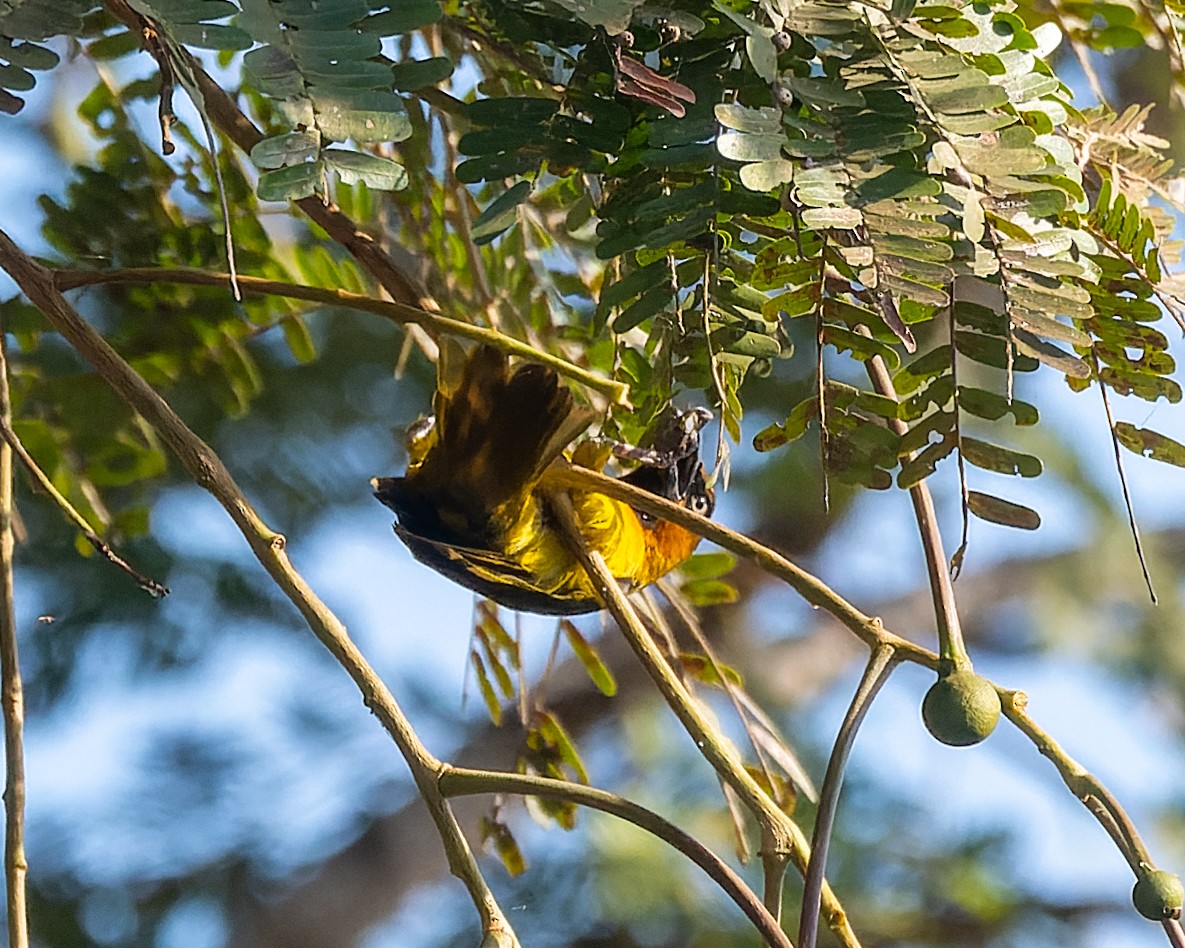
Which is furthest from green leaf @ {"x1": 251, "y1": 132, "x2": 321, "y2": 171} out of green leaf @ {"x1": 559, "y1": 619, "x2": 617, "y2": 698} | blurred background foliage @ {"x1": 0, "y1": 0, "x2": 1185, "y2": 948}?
green leaf @ {"x1": 559, "y1": 619, "x2": 617, "y2": 698}

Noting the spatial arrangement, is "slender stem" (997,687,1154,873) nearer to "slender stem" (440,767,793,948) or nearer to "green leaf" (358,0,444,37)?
"slender stem" (440,767,793,948)

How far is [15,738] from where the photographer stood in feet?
1.40

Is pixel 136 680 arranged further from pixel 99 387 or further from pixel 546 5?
pixel 546 5

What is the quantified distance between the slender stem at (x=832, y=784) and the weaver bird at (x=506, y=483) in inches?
5.5

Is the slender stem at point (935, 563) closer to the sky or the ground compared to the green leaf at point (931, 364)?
closer to the ground

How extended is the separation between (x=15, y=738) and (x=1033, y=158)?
1.16ft

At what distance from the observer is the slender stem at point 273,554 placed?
349 mm

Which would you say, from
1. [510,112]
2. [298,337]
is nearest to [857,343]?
[510,112]

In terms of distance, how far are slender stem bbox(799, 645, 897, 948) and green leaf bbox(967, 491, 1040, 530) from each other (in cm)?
5

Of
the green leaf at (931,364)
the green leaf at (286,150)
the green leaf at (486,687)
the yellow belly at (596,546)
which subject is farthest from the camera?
the green leaf at (486,687)

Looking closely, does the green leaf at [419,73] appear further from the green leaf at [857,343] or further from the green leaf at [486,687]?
the green leaf at [486,687]

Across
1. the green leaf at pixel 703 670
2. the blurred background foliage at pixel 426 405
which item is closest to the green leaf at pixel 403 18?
the blurred background foliage at pixel 426 405

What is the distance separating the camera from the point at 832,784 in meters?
0.36

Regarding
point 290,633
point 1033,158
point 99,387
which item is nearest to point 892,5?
point 1033,158
